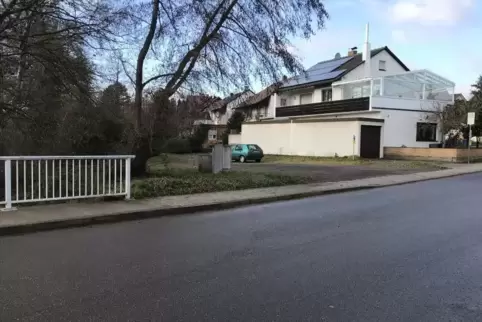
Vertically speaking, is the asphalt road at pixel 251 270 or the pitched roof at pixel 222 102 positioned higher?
the pitched roof at pixel 222 102

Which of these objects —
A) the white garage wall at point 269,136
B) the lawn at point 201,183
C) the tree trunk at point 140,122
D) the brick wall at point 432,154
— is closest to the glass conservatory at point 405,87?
the brick wall at point 432,154

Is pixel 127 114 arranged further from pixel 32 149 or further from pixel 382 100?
pixel 382 100

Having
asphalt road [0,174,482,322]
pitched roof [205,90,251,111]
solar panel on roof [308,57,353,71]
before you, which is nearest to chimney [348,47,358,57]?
solar panel on roof [308,57,353,71]

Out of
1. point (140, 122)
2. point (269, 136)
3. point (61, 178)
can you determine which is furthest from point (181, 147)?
point (61, 178)

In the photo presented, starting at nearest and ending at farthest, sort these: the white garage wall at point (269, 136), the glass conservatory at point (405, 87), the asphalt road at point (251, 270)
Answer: the asphalt road at point (251, 270) < the glass conservatory at point (405, 87) < the white garage wall at point (269, 136)

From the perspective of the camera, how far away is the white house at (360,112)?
104 feet

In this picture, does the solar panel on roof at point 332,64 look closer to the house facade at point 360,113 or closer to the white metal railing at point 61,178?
the house facade at point 360,113

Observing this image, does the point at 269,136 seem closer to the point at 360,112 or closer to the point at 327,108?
the point at 327,108

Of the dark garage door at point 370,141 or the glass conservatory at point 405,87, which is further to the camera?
the glass conservatory at point 405,87

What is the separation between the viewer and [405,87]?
33062 millimetres

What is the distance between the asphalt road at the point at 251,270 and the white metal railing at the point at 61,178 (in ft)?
6.18

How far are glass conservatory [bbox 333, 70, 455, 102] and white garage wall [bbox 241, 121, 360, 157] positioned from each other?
3.36 meters

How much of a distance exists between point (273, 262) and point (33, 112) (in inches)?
417

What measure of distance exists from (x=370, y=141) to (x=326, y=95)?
9348 millimetres
